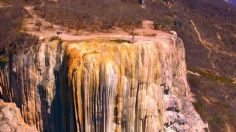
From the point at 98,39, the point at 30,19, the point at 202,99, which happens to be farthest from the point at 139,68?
the point at 202,99

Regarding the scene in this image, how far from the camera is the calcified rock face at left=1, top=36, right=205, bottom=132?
3859cm

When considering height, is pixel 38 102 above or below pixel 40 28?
below

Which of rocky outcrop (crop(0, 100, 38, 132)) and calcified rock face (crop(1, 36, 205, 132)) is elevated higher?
calcified rock face (crop(1, 36, 205, 132))

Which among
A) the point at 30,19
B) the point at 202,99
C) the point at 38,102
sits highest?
the point at 30,19

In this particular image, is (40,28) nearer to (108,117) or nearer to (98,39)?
(98,39)

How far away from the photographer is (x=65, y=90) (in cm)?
3981

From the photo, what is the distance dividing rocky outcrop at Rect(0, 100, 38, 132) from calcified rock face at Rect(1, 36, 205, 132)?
1.78 feet

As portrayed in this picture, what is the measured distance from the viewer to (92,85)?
126 feet

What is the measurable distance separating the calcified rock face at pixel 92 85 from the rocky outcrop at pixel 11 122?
54 cm

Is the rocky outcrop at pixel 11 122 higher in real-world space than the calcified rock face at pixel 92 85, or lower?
lower

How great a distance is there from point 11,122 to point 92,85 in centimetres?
859

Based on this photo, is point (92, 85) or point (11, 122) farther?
point (11, 122)

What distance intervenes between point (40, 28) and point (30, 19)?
2493 mm

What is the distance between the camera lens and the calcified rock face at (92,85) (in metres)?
38.6
